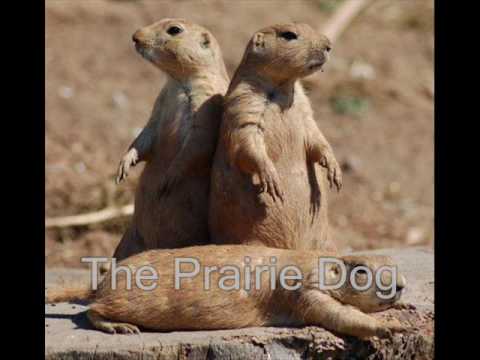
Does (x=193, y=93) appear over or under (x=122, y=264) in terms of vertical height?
over

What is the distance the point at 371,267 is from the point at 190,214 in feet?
4.54

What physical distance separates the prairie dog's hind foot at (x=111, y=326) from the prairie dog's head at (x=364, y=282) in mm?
1085

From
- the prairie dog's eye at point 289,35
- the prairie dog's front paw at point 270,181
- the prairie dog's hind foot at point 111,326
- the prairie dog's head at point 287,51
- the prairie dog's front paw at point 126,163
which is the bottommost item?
the prairie dog's hind foot at point 111,326

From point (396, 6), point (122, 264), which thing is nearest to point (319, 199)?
point (122, 264)

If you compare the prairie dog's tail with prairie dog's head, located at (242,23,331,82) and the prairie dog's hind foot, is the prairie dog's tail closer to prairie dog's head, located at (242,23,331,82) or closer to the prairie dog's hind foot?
the prairie dog's hind foot

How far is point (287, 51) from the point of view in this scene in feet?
20.7

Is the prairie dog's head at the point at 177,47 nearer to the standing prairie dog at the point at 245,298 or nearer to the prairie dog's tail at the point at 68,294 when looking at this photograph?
the standing prairie dog at the point at 245,298

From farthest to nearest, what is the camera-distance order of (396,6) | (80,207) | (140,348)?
(396,6)
(80,207)
(140,348)

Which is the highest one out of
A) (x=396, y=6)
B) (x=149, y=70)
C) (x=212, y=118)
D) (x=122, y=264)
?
(x=396, y=6)

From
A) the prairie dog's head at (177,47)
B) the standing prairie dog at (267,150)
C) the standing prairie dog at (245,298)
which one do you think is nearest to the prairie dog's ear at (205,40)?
the prairie dog's head at (177,47)

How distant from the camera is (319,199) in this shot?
262 inches

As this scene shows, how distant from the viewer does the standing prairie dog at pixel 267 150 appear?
630 centimetres

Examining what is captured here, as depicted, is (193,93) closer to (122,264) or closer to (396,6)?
(122,264)

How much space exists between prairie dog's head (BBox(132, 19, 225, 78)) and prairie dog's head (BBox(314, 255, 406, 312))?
1.68m
